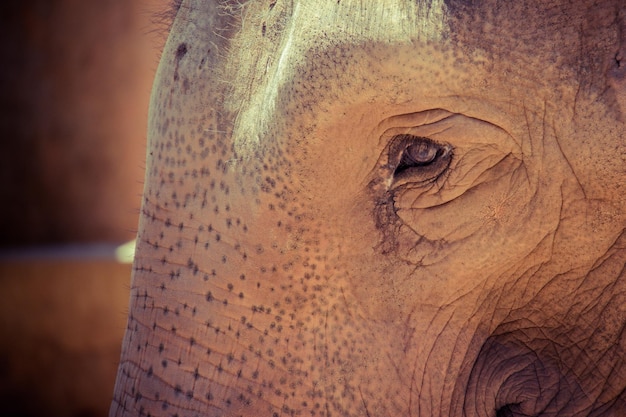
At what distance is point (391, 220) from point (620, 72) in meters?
0.45

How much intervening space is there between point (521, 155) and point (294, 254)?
1.41ft

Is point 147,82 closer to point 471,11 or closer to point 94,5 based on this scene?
point 94,5

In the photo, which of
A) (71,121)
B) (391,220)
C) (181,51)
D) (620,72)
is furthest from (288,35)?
(71,121)

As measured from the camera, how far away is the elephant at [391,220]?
150 cm

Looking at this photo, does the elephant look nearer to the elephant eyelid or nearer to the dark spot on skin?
the dark spot on skin

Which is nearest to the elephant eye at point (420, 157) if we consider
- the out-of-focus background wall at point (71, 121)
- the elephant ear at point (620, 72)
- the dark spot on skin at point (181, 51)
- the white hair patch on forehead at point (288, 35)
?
the white hair patch on forehead at point (288, 35)

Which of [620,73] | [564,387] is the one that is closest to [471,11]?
[620,73]

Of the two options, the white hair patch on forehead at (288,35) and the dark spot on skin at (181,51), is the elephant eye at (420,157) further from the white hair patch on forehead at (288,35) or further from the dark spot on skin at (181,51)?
the dark spot on skin at (181,51)

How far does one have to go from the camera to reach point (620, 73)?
145 cm

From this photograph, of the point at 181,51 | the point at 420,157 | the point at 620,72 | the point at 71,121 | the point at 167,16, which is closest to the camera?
the point at 620,72

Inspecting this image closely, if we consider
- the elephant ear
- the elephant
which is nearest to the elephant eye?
the elephant

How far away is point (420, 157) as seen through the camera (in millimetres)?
1587

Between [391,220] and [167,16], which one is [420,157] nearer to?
[391,220]

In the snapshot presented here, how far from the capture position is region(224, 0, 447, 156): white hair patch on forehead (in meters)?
1.51
